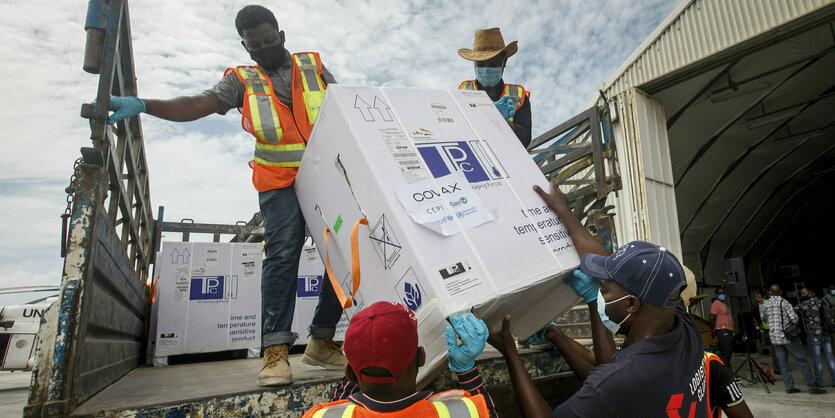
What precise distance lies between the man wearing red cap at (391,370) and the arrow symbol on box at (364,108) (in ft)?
2.42

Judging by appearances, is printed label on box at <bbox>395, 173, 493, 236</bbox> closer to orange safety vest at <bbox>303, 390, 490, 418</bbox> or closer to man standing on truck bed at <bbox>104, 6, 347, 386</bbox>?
orange safety vest at <bbox>303, 390, 490, 418</bbox>

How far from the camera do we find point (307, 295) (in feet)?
16.5

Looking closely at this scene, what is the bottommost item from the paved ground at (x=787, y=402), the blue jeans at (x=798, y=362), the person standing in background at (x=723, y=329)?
the paved ground at (x=787, y=402)

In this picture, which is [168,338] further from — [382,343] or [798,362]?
[798,362]

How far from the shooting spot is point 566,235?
178 centimetres

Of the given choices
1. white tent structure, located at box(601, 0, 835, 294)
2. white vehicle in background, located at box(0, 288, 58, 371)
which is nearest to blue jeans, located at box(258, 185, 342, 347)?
white tent structure, located at box(601, 0, 835, 294)

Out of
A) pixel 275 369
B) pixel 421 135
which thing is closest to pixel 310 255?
pixel 275 369

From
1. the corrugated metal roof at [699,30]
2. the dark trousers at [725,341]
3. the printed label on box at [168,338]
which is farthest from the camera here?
the dark trousers at [725,341]

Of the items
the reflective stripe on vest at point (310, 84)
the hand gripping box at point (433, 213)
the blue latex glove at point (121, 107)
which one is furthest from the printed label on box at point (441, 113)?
the blue latex glove at point (121, 107)

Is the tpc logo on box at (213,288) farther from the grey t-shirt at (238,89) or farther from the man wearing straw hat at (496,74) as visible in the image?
the man wearing straw hat at (496,74)

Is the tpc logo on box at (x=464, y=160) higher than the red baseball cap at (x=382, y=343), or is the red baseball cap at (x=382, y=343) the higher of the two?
the tpc logo on box at (x=464, y=160)

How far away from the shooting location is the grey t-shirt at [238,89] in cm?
221

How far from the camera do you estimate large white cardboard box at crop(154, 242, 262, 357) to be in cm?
408

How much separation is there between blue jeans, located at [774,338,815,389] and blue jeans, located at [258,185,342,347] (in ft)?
27.7
